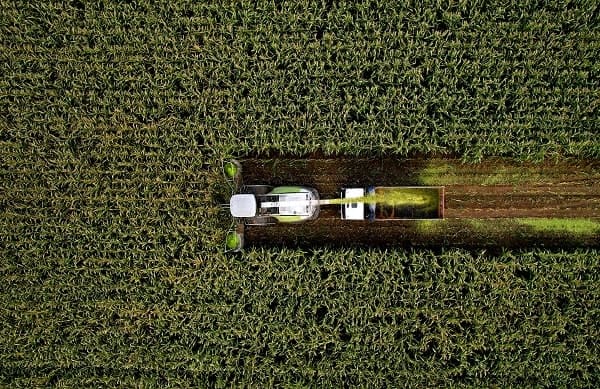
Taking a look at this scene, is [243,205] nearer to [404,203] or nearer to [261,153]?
[261,153]

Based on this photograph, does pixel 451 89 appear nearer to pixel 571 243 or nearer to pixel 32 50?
pixel 571 243

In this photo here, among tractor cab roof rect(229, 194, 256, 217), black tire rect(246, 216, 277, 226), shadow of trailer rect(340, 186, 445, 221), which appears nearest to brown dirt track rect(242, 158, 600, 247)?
shadow of trailer rect(340, 186, 445, 221)

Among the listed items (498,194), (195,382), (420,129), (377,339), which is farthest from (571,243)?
(195,382)

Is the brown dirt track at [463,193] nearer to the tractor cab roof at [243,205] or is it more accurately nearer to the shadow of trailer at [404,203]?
Result: the shadow of trailer at [404,203]

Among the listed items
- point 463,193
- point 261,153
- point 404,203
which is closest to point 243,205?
point 261,153

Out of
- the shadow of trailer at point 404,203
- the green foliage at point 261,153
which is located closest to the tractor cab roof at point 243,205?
the green foliage at point 261,153

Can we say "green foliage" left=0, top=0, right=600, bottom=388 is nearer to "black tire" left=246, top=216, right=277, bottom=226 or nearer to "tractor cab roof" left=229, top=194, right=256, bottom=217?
"black tire" left=246, top=216, right=277, bottom=226

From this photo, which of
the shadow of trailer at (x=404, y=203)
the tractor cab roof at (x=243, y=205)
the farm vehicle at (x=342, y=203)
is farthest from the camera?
the shadow of trailer at (x=404, y=203)
